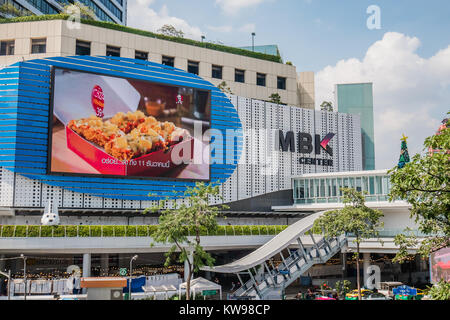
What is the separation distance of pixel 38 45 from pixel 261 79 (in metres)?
26.4

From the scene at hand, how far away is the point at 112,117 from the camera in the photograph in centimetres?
4406

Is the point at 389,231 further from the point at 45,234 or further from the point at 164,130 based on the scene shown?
the point at 45,234

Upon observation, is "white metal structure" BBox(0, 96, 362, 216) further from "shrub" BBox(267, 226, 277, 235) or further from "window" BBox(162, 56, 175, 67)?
"window" BBox(162, 56, 175, 67)

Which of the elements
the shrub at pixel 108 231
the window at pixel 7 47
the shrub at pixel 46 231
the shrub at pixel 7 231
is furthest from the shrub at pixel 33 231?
the window at pixel 7 47

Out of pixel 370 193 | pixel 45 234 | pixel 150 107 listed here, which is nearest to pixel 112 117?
pixel 150 107

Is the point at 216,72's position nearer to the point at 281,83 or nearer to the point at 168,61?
the point at 168,61

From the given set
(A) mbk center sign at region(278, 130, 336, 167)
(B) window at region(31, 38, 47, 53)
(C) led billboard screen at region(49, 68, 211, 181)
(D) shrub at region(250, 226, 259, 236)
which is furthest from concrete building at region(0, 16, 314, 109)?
(D) shrub at region(250, 226, 259, 236)

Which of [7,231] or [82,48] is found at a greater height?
[82,48]

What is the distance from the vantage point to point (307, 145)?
57125mm

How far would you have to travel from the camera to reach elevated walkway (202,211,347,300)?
37344 millimetres

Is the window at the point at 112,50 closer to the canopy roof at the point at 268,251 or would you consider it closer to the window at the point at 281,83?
the window at the point at 281,83

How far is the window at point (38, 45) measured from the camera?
165 ft

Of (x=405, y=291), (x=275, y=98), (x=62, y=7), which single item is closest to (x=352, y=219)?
(x=405, y=291)

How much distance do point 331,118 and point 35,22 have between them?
35366 mm
